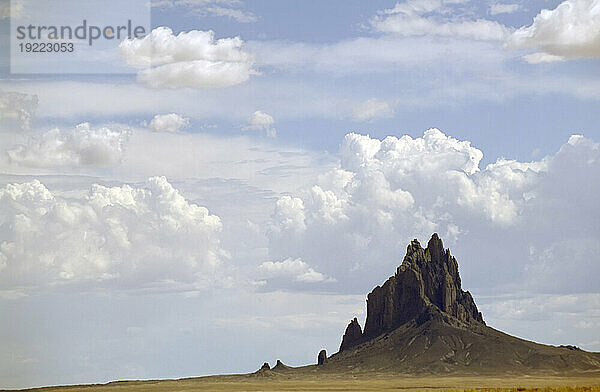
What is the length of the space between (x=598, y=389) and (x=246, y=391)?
11189 cm

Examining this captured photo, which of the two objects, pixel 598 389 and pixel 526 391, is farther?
pixel 526 391

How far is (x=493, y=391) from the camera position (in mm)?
109812

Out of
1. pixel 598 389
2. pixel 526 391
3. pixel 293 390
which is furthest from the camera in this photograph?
pixel 293 390

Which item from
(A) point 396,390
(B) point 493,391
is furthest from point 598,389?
(A) point 396,390

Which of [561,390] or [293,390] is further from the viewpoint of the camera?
[293,390]

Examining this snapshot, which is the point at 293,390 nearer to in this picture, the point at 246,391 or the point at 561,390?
the point at 246,391

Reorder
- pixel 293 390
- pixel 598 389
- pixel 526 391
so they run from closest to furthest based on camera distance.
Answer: pixel 598 389, pixel 526 391, pixel 293 390

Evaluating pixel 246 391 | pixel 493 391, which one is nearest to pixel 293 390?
pixel 246 391

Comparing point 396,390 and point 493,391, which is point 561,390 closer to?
point 493,391

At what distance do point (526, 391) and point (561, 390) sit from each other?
21.7 ft

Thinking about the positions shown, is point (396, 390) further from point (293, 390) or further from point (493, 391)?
point (493, 391)

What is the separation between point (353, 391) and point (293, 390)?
41.5 feet

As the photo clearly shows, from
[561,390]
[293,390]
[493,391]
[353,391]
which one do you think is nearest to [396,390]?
[353,391]

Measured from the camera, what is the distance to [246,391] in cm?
19762
